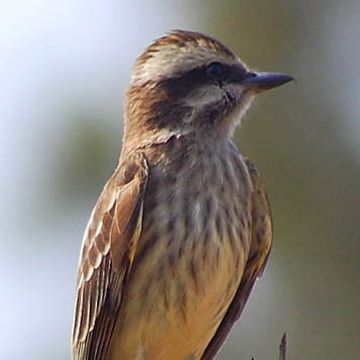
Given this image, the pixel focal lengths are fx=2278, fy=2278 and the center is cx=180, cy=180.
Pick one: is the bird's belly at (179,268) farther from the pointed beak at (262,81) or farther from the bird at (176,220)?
the pointed beak at (262,81)

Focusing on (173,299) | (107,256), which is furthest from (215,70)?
(173,299)

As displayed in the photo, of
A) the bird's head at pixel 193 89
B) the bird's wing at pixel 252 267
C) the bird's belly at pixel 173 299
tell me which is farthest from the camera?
the bird's head at pixel 193 89

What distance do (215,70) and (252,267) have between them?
3.12 ft

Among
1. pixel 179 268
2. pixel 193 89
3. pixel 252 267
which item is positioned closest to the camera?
pixel 179 268

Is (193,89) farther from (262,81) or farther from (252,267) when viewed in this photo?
(252,267)

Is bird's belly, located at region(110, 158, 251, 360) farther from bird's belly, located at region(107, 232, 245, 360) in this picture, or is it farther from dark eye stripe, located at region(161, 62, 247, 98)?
dark eye stripe, located at region(161, 62, 247, 98)

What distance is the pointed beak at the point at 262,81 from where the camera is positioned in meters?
10.7

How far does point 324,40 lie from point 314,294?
2940mm

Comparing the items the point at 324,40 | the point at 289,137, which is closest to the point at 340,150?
the point at 289,137

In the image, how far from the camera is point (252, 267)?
10633mm

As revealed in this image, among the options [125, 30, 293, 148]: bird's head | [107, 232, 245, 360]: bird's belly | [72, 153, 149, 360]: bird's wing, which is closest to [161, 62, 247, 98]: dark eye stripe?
[125, 30, 293, 148]: bird's head

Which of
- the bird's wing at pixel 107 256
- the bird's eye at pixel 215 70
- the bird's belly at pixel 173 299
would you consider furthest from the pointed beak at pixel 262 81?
the bird's belly at pixel 173 299

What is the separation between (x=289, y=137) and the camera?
17.1m

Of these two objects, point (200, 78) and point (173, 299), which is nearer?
point (173, 299)
